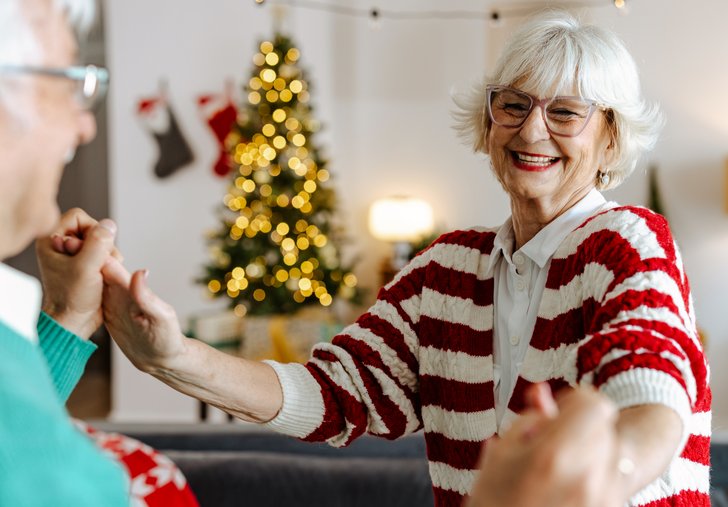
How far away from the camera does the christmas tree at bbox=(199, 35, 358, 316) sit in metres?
5.30

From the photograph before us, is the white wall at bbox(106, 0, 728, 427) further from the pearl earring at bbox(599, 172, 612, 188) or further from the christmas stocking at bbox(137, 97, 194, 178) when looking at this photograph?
the pearl earring at bbox(599, 172, 612, 188)

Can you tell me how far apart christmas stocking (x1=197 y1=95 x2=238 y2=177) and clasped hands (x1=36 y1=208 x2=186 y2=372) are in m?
4.36

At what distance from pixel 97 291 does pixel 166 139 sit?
464 cm

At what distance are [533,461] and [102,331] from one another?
7040 mm

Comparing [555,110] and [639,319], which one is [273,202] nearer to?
[555,110]

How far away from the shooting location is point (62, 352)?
47.3 inches

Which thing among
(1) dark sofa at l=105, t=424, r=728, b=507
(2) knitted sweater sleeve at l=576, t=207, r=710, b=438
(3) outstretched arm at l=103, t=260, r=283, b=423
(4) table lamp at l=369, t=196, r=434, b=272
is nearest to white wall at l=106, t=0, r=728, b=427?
(4) table lamp at l=369, t=196, r=434, b=272

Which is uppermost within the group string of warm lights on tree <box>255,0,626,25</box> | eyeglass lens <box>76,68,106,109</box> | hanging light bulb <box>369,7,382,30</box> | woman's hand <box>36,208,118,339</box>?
string of warm lights on tree <box>255,0,626,25</box>

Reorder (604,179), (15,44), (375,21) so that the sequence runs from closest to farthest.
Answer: (15,44) < (604,179) < (375,21)

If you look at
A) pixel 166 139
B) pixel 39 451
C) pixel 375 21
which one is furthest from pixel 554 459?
pixel 375 21

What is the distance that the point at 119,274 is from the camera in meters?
1.28

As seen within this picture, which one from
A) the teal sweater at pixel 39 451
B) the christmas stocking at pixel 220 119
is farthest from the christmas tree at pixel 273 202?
the teal sweater at pixel 39 451

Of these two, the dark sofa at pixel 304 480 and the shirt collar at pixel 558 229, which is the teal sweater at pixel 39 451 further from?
the dark sofa at pixel 304 480

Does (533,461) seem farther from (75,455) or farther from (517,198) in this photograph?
(517,198)
